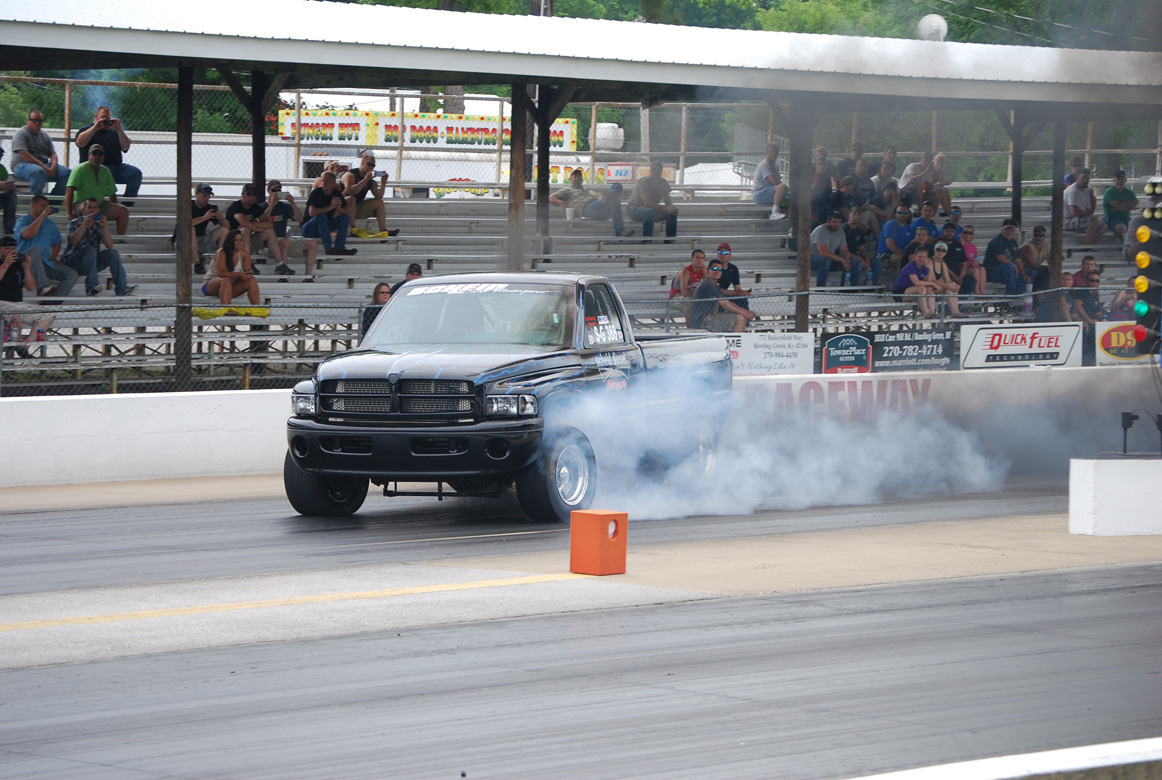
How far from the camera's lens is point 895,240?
22.6 m

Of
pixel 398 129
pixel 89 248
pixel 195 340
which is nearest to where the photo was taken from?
pixel 195 340

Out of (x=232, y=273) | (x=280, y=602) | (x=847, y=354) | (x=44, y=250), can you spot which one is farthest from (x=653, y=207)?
(x=280, y=602)

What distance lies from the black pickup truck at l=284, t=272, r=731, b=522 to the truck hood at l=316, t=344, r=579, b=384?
0.01 metres

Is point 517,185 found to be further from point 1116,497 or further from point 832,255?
point 1116,497

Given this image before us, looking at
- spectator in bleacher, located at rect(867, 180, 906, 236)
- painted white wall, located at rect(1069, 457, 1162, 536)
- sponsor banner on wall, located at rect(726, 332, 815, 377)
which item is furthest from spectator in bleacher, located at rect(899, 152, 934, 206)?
painted white wall, located at rect(1069, 457, 1162, 536)

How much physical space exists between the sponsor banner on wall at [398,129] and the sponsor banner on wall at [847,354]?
1402 centimetres

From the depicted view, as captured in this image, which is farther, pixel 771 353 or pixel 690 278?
pixel 690 278

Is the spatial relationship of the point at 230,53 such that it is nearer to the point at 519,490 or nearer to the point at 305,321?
the point at 305,321

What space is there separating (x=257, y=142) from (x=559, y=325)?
10.8 metres

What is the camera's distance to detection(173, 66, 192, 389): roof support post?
15500 millimetres

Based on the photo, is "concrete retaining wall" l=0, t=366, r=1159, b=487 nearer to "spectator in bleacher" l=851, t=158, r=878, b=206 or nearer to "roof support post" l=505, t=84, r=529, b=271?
"roof support post" l=505, t=84, r=529, b=271

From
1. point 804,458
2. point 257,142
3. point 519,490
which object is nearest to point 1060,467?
point 804,458

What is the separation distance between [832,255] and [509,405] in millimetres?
11890

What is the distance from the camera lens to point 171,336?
630 inches
